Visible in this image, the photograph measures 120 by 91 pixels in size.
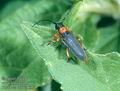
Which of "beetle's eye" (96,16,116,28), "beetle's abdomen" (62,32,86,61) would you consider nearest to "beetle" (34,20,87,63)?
"beetle's abdomen" (62,32,86,61)

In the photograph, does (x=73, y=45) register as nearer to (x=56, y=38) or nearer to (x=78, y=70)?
(x=56, y=38)

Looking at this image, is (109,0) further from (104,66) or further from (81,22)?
(104,66)

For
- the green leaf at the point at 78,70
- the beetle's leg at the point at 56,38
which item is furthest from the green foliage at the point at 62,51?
the beetle's leg at the point at 56,38

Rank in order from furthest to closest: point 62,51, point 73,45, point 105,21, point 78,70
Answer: point 105,21, point 73,45, point 62,51, point 78,70

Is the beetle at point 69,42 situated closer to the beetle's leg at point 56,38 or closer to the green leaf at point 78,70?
the beetle's leg at point 56,38

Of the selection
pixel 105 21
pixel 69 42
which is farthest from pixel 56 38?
pixel 105 21

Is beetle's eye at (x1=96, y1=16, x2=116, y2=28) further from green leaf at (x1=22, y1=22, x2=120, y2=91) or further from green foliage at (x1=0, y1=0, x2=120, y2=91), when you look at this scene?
green leaf at (x1=22, y1=22, x2=120, y2=91)

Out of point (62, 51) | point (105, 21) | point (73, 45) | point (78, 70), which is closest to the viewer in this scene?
point (78, 70)
